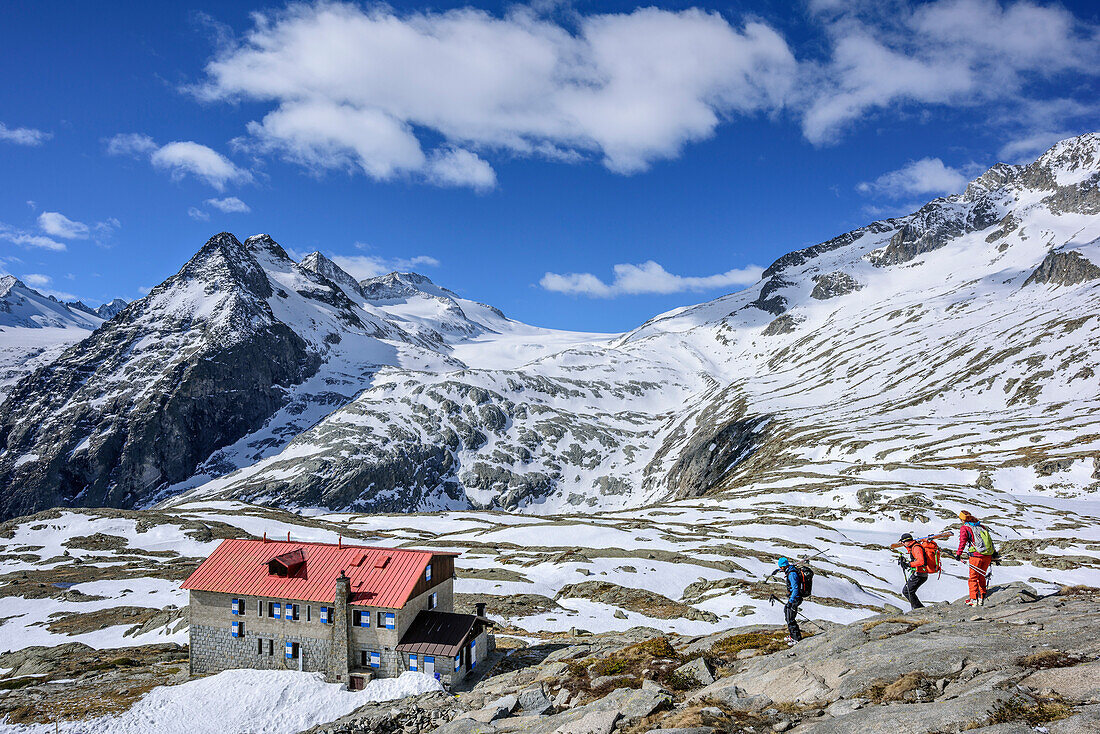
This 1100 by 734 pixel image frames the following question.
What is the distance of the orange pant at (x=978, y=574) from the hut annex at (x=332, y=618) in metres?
25.4

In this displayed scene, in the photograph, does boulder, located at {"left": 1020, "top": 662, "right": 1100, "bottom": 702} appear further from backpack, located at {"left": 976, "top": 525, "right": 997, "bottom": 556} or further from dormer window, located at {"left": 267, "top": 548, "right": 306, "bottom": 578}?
dormer window, located at {"left": 267, "top": 548, "right": 306, "bottom": 578}

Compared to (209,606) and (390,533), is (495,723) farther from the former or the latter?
(390,533)

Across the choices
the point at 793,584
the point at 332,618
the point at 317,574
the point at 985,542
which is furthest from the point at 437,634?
the point at 985,542

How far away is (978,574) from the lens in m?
23.5

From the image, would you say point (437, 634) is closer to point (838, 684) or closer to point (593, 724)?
point (593, 724)

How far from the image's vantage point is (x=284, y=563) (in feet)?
121

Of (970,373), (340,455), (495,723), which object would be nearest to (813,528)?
(495,723)

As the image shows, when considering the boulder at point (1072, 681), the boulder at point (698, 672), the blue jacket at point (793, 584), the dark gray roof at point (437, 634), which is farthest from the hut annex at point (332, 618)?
the boulder at point (1072, 681)

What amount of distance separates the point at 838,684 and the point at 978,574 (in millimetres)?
11266

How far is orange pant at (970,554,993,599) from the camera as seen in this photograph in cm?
2295

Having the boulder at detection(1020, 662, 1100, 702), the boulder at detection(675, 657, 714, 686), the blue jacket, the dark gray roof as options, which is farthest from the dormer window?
the boulder at detection(1020, 662, 1100, 702)

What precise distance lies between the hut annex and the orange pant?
25.4 metres

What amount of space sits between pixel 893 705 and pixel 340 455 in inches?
7346

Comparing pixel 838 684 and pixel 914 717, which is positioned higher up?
pixel 914 717
